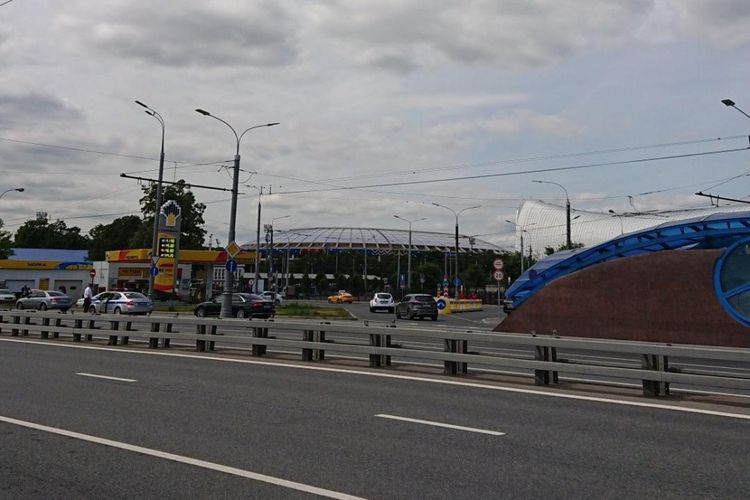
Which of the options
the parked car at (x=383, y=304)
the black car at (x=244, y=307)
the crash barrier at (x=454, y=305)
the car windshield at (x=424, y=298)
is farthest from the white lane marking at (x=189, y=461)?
the parked car at (x=383, y=304)

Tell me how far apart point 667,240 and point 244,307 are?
2093 cm

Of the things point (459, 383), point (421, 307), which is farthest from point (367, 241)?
point (459, 383)

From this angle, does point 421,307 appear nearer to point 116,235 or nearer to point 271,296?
point 271,296

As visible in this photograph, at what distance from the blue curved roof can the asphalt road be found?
1584cm

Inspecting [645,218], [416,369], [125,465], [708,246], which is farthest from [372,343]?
[645,218]

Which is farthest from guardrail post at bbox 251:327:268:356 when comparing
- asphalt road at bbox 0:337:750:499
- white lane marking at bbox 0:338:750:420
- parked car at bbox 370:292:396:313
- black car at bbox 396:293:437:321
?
parked car at bbox 370:292:396:313

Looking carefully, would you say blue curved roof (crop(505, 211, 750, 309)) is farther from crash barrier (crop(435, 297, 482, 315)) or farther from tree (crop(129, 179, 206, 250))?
tree (crop(129, 179, 206, 250))

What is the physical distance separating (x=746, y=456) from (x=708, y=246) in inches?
785

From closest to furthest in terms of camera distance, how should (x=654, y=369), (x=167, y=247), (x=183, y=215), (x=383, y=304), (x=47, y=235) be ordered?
(x=654, y=369) → (x=383, y=304) → (x=167, y=247) → (x=183, y=215) → (x=47, y=235)

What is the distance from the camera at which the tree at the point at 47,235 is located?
138 metres

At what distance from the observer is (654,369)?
10.7 meters

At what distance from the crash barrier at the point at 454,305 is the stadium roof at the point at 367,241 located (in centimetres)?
9855

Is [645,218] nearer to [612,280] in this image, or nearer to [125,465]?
[612,280]

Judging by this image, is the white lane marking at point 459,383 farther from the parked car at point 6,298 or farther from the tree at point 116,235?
the tree at point 116,235
